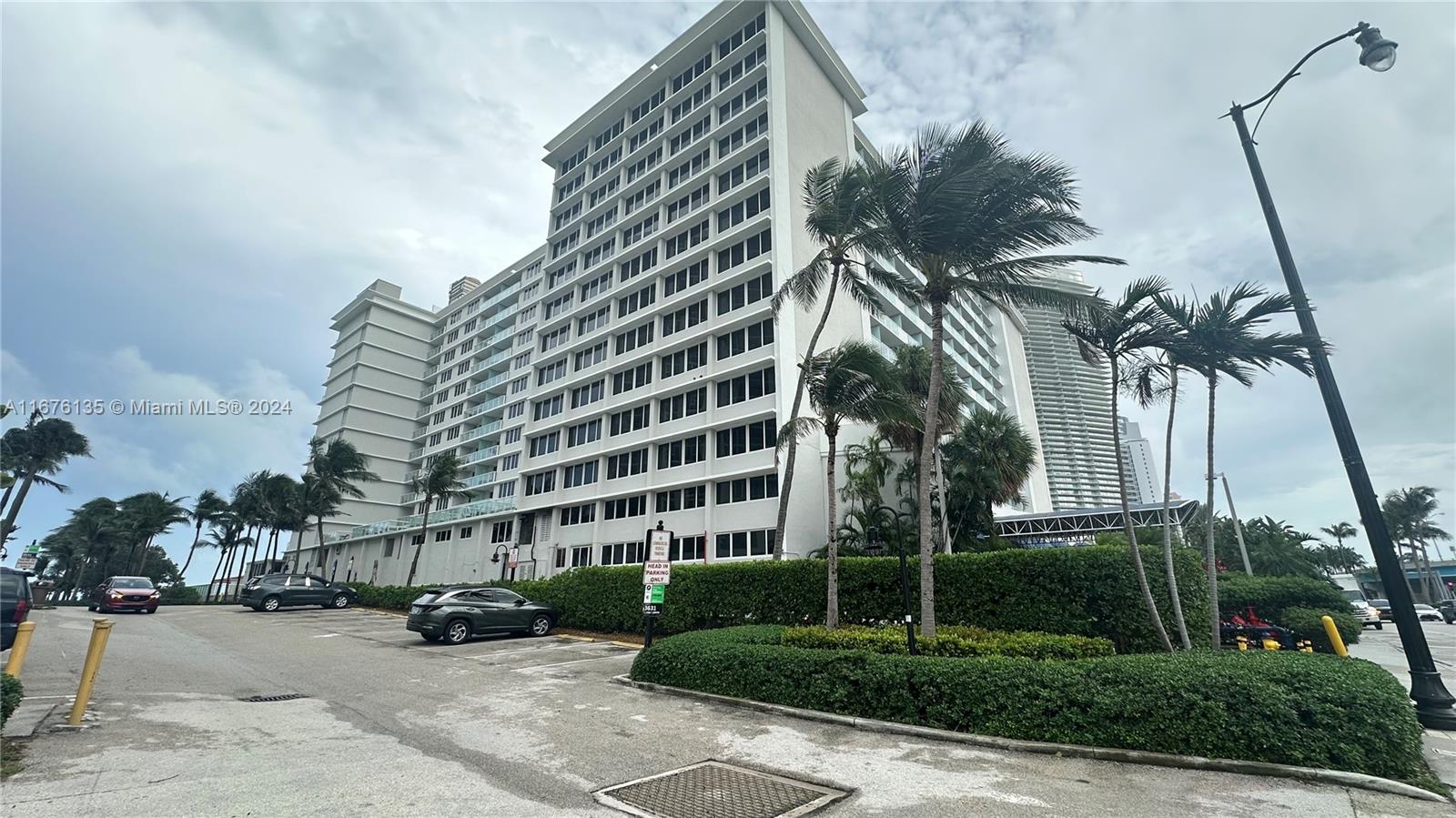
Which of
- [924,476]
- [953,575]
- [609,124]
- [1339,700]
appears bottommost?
[1339,700]

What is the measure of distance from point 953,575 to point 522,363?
166 feet

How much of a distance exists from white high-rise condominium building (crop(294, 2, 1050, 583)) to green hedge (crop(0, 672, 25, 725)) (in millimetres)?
22423

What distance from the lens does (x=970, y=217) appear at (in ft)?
40.4

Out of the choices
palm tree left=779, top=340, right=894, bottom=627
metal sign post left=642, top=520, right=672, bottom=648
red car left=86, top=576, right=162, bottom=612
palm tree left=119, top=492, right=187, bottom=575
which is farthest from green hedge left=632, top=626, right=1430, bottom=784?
palm tree left=119, top=492, right=187, bottom=575

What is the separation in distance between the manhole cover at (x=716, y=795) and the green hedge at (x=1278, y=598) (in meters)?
22.8

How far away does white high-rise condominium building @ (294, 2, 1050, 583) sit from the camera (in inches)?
1238

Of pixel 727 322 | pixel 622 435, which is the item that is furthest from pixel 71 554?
pixel 727 322

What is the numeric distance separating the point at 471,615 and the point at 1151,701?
16970 mm

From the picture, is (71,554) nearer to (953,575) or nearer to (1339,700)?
(953,575)

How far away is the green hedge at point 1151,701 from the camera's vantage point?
574 centimetres

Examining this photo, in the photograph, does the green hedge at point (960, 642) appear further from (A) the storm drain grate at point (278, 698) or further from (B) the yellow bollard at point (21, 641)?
(B) the yellow bollard at point (21, 641)

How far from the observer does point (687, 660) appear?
1058 cm

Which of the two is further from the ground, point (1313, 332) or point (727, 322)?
point (727, 322)

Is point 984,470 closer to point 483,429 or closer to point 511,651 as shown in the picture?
point 511,651
